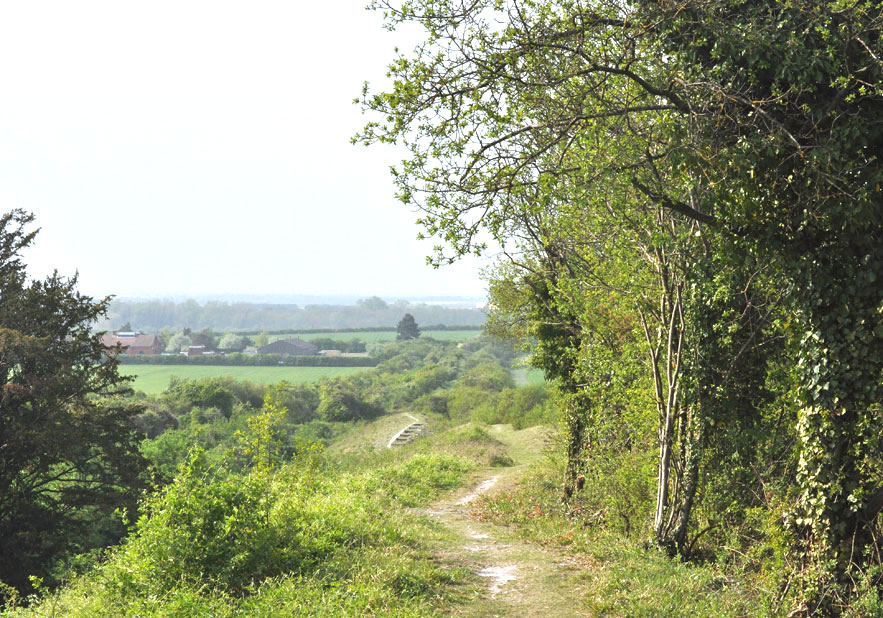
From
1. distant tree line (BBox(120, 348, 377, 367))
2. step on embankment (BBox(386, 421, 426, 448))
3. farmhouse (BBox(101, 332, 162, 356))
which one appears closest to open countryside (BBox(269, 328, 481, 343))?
distant tree line (BBox(120, 348, 377, 367))

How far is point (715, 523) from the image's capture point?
31.4 feet

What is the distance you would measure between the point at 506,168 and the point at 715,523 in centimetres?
599

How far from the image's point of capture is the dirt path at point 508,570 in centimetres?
760

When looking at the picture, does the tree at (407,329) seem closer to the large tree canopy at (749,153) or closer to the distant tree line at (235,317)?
the distant tree line at (235,317)

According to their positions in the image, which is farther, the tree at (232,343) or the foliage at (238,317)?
the foliage at (238,317)

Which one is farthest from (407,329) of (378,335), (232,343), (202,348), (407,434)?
(407,434)

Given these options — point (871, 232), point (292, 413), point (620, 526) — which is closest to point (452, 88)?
point (871, 232)

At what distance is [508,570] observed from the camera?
9164 millimetres

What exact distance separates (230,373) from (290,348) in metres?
28.4

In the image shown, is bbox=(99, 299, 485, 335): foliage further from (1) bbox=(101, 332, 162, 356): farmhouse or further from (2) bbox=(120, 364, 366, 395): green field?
(2) bbox=(120, 364, 366, 395): green field

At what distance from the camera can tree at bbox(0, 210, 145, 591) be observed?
2131 centimetres

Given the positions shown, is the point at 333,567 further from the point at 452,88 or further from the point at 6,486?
the point at 6,486

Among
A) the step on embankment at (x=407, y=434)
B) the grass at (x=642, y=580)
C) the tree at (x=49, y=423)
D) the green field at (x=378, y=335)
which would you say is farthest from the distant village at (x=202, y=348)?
the grass at (x=642, y=580)

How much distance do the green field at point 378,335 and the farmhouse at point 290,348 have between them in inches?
465
